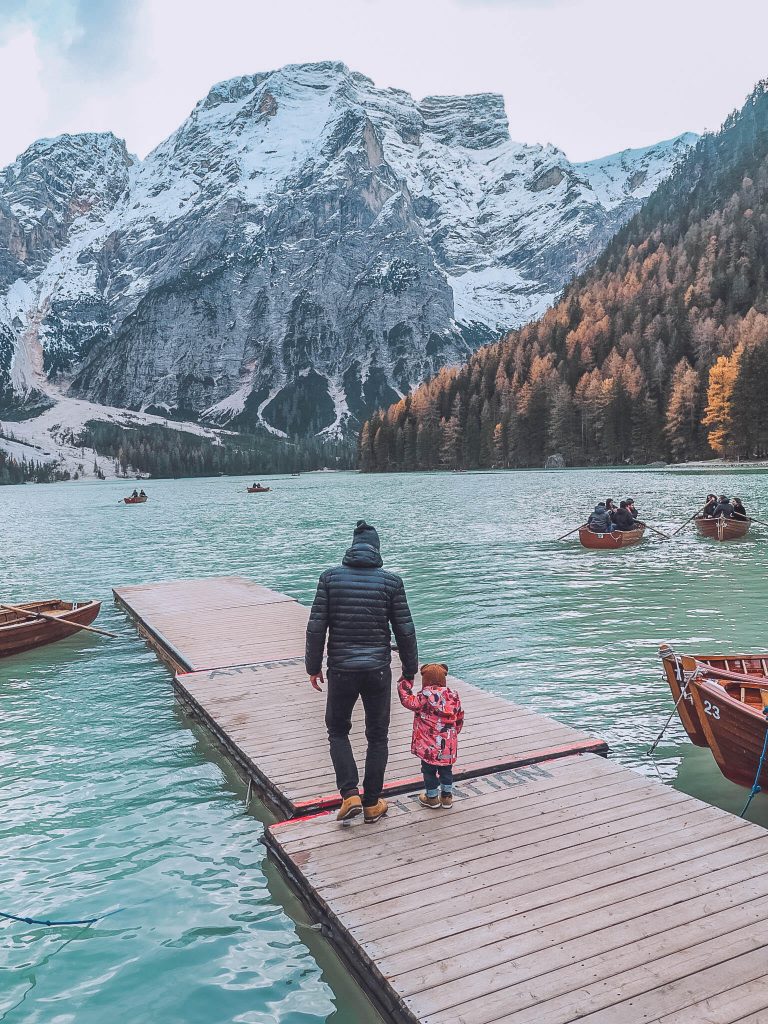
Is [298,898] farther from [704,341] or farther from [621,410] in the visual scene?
[704,341]

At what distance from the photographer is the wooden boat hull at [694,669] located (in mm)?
10680

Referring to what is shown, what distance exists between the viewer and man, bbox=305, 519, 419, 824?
25.7ft

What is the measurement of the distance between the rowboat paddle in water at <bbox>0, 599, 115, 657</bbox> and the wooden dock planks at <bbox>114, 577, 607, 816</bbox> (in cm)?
193

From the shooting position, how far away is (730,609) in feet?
73.2

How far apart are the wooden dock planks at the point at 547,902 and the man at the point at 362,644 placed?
60 centimetres

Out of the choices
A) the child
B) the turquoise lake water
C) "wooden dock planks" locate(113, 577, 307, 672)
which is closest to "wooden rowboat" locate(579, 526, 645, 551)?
the turquoise lake water

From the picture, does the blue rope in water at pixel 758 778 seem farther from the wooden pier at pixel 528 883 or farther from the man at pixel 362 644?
the man at pixel 362 644

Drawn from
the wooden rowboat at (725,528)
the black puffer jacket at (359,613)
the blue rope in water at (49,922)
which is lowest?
the blue rope in water at (49,922)

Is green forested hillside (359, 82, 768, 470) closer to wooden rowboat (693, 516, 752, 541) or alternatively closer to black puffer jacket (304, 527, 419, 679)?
wooden rowboat (693, 516, 752, 541)

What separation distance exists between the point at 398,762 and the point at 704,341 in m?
131

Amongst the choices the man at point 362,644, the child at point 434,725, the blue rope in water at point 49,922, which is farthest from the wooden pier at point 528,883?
the blue rope in water at point 49,922

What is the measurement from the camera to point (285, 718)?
12.3 meters

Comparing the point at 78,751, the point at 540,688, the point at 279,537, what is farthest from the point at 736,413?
the point at 78,751

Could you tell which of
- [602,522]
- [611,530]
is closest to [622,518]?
[611,530]
